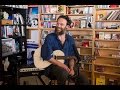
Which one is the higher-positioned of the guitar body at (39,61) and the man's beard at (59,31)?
the man's beard at (59,31)

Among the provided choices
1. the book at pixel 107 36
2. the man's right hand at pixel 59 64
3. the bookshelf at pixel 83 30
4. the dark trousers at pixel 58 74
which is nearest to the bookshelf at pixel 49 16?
the bookshelf at pixel 83 30

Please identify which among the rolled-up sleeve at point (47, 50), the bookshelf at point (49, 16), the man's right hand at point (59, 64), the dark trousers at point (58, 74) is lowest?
the dark trousers at point (58, 74)

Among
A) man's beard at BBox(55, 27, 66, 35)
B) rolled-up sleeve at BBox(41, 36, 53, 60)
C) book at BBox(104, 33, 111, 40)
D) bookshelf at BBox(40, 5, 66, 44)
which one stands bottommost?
rolled-up sleeve at BBox(41, 36, 53, 60)

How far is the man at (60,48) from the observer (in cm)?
363

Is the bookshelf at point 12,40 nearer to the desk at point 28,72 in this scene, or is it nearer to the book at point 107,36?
the desk at point 28,72

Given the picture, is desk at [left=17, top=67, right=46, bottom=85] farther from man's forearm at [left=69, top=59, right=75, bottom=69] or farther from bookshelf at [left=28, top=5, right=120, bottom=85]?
bookshelf at [left=28, top=5, right=120, bottom=85]

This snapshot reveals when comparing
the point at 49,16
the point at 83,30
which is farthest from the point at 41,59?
the point at 83,30

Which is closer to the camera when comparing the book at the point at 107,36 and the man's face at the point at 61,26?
the man's face at the point at 61,26

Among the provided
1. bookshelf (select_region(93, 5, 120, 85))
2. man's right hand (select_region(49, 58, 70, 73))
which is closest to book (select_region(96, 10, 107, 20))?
bookshelf (select_region(93, 5, 120, 85))

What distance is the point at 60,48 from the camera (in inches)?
143

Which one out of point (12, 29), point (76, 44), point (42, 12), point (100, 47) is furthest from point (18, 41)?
point (100, 47)

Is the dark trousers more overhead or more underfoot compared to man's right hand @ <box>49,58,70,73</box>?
more underfoot

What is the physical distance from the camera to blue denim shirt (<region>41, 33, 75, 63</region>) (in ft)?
11.9
